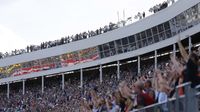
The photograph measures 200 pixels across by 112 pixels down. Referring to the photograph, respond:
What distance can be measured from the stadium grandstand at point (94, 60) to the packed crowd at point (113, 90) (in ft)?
0.51

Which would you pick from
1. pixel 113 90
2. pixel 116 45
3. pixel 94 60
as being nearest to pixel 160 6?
pixel 116 45

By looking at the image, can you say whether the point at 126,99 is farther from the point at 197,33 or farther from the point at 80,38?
the point at 80,38

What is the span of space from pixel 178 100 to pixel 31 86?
188ft

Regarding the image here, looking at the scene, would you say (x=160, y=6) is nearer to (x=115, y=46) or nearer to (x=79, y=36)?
(x=115, y=46)

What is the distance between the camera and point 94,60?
5566 centimetres

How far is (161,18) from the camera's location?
148 ft

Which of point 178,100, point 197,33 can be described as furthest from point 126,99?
point 197,33

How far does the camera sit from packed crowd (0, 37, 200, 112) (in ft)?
29.3

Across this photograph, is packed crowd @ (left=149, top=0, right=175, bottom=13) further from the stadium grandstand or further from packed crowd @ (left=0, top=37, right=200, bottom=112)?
packed crowd @ (left=0, top=37, right=200, bottom=112)

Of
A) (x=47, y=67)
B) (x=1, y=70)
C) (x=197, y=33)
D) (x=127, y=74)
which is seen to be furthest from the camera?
(x=1, y=70)

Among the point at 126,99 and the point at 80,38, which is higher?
the point at 80,38

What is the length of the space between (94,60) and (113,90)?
83.2 feet

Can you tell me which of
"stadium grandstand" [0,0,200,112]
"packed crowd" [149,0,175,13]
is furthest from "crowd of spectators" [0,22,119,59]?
"packed crowd" [149,0,175,13]

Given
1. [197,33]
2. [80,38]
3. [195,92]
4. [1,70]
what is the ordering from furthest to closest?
[1,70] → [80,38] → [197,33] → [195,92]
